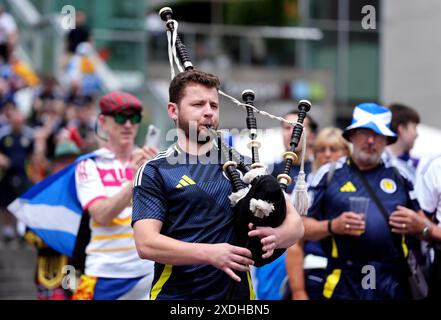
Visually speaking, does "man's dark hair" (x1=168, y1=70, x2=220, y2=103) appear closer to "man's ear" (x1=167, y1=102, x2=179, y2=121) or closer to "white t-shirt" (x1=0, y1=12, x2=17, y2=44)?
"man's ear" (x1=167, y1=102, x2=179, y2=121)

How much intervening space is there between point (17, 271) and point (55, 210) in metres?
5.47

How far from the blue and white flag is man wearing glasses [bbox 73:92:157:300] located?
380mm

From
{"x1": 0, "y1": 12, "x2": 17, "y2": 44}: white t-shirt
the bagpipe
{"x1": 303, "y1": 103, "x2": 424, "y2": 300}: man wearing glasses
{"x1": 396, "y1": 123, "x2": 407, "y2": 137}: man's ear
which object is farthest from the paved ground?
the bagpipe

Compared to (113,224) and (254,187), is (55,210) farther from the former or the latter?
(254,187)

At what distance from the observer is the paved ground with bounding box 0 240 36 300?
12039 mm

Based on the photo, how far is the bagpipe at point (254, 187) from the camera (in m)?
4.86

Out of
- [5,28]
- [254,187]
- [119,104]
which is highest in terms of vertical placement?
[5,28]

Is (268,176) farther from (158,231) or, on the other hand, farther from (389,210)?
(389,210)

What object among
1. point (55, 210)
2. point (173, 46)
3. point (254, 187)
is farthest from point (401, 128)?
point (254, 187)

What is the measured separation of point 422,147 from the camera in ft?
34.9

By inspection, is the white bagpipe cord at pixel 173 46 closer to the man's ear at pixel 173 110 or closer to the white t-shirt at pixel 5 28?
the man's ear at pixel 173 110

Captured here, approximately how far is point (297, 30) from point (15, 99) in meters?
10.2

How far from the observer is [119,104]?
722cm
